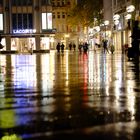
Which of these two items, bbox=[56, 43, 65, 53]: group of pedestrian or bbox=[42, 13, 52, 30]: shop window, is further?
bbox=[42, 13, 52, 30]: shop window

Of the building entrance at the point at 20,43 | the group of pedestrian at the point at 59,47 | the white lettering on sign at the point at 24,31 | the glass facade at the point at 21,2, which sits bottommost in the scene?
the group of pedestrian at the point at 59,47

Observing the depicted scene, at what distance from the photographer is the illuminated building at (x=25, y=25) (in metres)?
102

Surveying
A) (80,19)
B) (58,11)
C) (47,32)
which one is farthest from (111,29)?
(58,11)

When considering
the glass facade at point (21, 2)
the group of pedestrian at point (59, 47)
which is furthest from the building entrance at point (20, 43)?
the group of pedestrian at point (59, 47)

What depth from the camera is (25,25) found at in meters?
102

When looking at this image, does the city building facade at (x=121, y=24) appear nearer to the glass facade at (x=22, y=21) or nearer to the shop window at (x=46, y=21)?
the shop window at (x=46, y=21)

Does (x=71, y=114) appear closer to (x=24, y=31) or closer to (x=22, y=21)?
(x=24, y=31)

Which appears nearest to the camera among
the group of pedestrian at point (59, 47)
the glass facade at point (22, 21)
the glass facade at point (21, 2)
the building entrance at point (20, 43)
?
the group of pedestrian at point (59, 47)

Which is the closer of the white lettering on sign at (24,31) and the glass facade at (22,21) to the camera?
the white lettering on sign at (24,31)

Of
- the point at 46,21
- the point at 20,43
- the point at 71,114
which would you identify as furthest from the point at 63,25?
the point at 71,114

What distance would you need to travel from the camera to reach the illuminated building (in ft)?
335

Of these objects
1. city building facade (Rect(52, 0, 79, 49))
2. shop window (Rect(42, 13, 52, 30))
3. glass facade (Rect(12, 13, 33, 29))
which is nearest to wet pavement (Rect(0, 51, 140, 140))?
shop window (Rect(42, 13, 52, 30))

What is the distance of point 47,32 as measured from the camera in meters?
102

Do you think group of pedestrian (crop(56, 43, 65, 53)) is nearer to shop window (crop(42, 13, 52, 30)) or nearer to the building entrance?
shop window (crop(42, 13, 52, 30))
